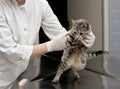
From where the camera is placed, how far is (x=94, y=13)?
2.17m

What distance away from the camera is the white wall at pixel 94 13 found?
213 cm

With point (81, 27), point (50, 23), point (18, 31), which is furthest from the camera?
point (50, 23)

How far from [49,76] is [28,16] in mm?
257

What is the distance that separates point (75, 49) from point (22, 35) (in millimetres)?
210

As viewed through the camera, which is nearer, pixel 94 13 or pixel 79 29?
pixel 79 29

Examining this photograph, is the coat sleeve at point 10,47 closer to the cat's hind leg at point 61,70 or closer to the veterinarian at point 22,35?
the veterinarian at point 22,35

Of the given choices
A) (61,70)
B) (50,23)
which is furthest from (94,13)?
(61,70)

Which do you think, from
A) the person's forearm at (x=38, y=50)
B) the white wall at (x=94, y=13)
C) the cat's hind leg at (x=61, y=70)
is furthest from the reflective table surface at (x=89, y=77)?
the white wall at (x=94, y=13)

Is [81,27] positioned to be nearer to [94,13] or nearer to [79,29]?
[79,29]

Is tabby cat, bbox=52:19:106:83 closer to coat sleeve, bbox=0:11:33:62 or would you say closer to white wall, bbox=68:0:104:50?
coat sleeve, bbox=0:11:33:62

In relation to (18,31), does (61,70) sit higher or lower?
lower

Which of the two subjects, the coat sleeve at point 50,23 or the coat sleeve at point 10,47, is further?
the coat sleeve at point 50,23

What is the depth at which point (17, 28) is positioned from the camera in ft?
3.62

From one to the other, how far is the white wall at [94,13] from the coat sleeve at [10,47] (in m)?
1.17
